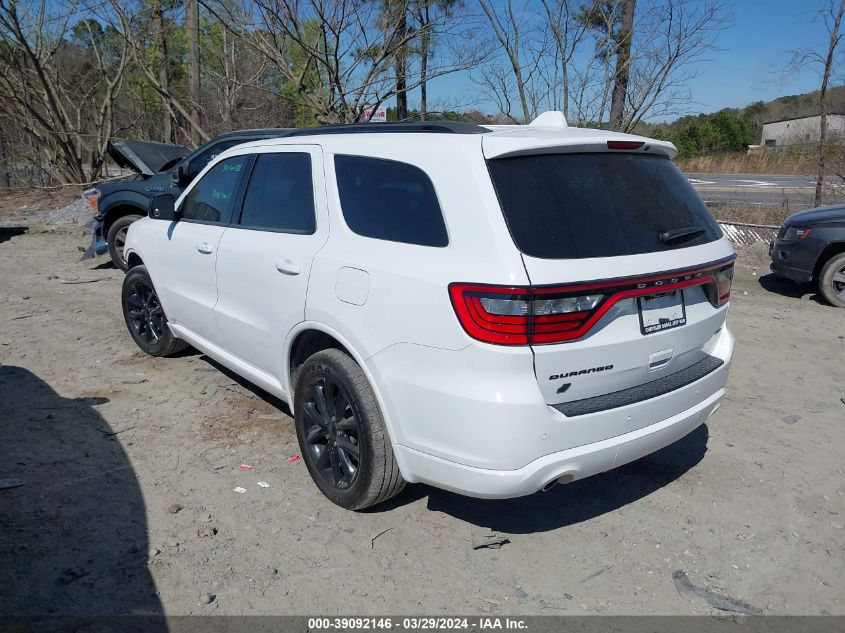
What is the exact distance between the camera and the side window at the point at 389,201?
2.80 meters

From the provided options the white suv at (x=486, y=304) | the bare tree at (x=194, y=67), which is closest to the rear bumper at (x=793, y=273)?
the white suv at (x=486, y=304)

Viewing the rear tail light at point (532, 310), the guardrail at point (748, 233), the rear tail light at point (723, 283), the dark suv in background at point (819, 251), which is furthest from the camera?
the guardrail at point (748, 233)

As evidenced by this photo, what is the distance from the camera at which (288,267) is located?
134 inches

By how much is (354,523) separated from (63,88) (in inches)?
673

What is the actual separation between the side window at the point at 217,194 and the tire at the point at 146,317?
875 mm

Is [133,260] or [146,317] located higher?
[133,260]

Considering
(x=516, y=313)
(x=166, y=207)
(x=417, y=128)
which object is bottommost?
(x=516, y=313)

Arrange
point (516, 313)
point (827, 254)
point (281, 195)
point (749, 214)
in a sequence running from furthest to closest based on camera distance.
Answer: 1. point (749, 214)
2. point (827, 254)
3. point (281, 195)
4. point (516, 313)

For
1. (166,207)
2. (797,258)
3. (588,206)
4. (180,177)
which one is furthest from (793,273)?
(180,177)

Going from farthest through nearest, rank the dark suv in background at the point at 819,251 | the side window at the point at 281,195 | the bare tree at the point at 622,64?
the bare tree at the point at 622,64, the dark suv in background at the point at 819,251, the side window at the point at 281,195

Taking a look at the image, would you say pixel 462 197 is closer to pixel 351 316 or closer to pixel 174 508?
pixel 351 316

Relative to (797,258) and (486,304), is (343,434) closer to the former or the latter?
(486,304)

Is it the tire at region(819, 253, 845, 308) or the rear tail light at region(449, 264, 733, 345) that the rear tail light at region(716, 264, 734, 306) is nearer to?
the rear tail light at region(449, 264, 733, 345)

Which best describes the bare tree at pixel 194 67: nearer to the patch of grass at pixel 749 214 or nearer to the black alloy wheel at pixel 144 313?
the black alloy wheel at pixel 144 313
